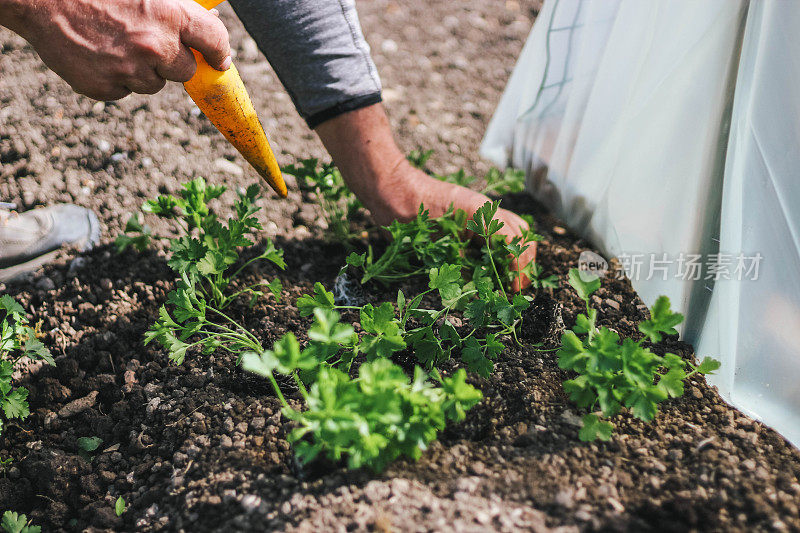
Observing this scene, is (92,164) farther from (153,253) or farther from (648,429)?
(648,429)

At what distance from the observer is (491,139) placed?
2609 millimetres

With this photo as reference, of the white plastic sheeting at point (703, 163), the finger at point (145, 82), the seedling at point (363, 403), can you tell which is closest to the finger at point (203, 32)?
the finger at point (145, 82)

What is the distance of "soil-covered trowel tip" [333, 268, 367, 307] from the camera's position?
1.79 meters

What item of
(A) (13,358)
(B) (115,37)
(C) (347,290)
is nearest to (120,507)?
(A) (13,358)

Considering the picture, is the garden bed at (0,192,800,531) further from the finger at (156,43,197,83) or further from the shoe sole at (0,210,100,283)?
the finger at (156,43,197,83)

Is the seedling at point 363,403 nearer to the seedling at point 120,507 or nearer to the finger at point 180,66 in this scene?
the seedling at point 120,507

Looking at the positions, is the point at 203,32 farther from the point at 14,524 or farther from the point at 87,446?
the point at 14,524

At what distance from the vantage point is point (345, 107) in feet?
6.09

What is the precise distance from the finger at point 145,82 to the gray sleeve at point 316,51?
15.9 inches

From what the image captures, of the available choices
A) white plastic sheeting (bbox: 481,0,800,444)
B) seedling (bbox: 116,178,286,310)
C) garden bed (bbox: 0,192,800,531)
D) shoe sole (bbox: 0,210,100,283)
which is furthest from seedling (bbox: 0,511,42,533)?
white plastic sheeting (bbox: 481,0,800,444)

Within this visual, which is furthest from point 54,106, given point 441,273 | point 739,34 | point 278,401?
point 739,34

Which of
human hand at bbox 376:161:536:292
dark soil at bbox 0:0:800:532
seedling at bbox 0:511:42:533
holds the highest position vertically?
human hand at bbox 376:161:536:292

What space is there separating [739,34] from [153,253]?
1.83m

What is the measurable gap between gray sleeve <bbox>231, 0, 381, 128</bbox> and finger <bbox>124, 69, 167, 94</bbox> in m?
0.40
